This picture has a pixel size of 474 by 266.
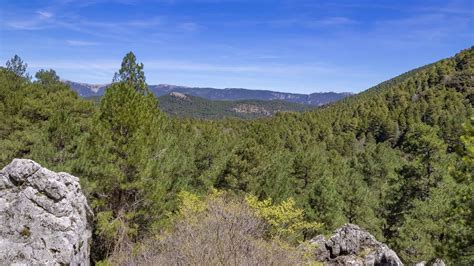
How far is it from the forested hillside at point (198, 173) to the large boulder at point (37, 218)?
3.24 meters

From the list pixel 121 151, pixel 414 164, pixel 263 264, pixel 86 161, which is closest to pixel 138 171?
pixel 121 151

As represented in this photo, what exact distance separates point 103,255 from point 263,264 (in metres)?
12.1

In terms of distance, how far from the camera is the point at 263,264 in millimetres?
13203

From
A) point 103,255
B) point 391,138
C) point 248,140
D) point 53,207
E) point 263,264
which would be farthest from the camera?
point 391,138

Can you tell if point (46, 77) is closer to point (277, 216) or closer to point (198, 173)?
point (198, 173)

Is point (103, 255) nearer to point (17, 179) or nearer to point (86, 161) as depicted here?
point (86, 161)

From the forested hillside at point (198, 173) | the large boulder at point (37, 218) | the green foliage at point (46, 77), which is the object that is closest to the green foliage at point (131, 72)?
the forested hillside at point (198, 173)

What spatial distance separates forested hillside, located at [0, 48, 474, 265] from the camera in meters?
19.3

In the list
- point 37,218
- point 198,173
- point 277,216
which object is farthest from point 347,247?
point 37,218

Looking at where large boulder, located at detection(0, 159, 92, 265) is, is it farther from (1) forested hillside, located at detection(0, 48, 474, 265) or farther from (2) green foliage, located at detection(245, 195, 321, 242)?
(2) green foliage, located at detection(245, 195, 321, 242)

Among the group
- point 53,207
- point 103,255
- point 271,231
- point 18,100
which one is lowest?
point 103,255

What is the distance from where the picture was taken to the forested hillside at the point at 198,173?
63.2 feet

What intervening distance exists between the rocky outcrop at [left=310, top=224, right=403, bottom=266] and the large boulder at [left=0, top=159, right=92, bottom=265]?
13256 mm

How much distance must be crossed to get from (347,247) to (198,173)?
14.8m
